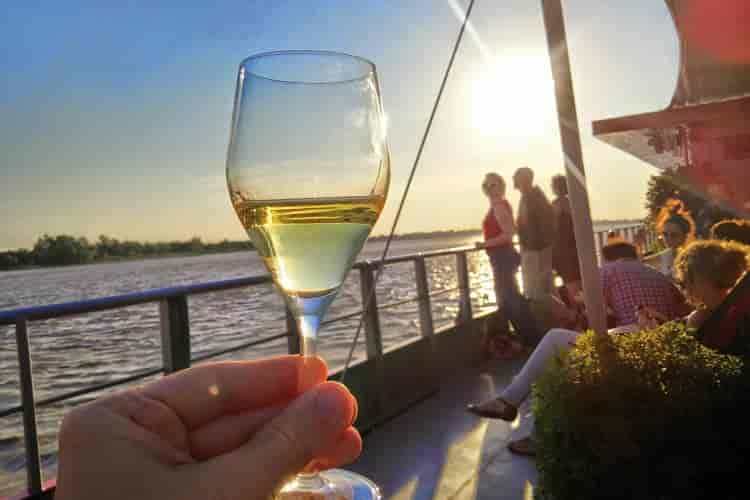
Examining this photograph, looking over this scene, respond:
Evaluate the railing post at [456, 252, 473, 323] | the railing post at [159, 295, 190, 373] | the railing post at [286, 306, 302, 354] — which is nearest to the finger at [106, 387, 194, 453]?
the railing post at [159, 295, 190, 373]

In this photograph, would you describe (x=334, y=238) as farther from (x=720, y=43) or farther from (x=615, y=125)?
(x=720, y=43)

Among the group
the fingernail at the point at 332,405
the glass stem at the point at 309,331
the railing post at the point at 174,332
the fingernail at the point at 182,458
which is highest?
the glass stem at the point at 309,331

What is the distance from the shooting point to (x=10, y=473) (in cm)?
801

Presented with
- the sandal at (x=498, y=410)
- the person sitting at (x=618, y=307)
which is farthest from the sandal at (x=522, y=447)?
the sandal at (x=498, y=410)

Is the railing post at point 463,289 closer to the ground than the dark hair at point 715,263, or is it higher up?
closer to the ground

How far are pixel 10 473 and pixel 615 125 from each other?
8.42m

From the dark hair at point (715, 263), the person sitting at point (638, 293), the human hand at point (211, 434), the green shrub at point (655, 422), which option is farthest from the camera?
the person sitting at point (638, 293)

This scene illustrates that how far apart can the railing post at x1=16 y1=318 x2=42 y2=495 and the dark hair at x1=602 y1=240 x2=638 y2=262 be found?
3.69 metres

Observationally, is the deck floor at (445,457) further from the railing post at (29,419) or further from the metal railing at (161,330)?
the railing post at (29,419)

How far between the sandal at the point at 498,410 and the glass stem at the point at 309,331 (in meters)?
3.19

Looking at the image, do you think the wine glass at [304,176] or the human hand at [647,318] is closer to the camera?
the wine glass at [304,176]

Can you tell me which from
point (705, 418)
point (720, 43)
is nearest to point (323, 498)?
point (705, 418)

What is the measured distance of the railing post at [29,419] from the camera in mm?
2676

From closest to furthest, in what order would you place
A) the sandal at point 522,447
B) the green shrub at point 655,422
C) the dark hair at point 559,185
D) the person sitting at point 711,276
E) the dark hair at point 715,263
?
the green shrub at point 655,422, the person sitting at point 711,276, the dark hair at point 715,263, the sandal at point 522,447, the dark hair at point 559,185
